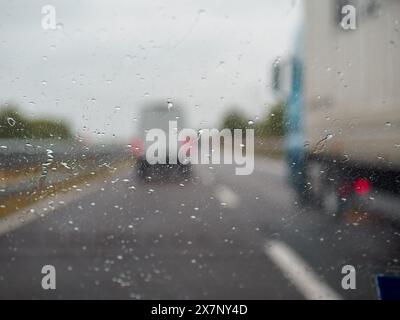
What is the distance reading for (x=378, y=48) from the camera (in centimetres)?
642

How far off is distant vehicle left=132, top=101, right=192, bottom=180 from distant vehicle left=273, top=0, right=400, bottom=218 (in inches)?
36.6

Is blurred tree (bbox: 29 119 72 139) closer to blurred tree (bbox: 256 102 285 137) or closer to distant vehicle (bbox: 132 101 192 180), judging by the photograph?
distant vehicle (bbox: 132 101 192 180)

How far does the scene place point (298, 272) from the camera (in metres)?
4.71

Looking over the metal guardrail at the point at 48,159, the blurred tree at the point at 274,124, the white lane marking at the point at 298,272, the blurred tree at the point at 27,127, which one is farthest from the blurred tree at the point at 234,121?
the blurred tree at the point at 27,127

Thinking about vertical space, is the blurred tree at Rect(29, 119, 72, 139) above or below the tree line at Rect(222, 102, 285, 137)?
below

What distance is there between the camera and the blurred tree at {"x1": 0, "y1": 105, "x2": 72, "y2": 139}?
4.23 metres

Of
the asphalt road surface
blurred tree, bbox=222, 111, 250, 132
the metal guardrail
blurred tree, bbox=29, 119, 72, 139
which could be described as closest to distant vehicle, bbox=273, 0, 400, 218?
the asphalt road surface

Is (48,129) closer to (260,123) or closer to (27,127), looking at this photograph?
(27,127)

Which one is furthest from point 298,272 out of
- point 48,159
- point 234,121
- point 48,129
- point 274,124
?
point 48,129

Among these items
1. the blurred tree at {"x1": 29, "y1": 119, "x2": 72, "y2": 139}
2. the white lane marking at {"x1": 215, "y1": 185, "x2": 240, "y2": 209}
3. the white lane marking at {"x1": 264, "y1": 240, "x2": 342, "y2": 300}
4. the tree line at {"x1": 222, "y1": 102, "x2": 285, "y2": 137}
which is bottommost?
the white lane marking at {"x1": 264, "y1": 240, "x2": 342, "y2": 300}

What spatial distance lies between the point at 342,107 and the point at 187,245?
2.55 metres

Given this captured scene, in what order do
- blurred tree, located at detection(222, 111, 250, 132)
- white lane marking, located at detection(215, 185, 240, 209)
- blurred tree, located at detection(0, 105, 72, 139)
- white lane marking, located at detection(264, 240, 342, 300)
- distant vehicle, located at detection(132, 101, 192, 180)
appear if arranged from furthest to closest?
1. white lane marking, located at detection(215, 185, 240, 209)
2. blurred tree, located at detection(222, 111, 250, 132)
3. distant vehicle, located at detection(132, 101, 192, 180)
4. blurred tree, located at detection(0, 105, 72, 139)
5. white lane marking, located at detection(264, 240, 342, 300)
